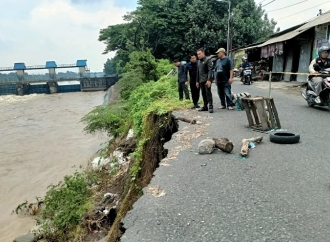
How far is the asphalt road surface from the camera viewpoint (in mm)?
2512

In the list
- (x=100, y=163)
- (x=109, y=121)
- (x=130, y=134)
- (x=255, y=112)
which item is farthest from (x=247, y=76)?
(x=255, y=112)

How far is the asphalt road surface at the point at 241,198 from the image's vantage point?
251 centimetres

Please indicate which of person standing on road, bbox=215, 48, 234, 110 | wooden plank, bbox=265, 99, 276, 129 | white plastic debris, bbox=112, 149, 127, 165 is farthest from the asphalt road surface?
white plastic debris, bbox=112, 149, 127, 165

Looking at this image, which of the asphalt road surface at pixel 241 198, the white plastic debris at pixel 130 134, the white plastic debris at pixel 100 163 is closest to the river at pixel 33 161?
the white plastic debris at pixel 100 163

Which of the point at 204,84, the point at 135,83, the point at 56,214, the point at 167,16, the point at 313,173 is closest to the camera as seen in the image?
the point at 313,173

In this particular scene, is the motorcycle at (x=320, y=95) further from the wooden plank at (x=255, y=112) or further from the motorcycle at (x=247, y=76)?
the motorcycle at (x=247, y=76)

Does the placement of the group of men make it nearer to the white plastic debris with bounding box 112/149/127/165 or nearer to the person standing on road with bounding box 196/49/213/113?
the person standing on road with bounding box 196/49/213/113

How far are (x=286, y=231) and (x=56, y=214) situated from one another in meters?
4.76

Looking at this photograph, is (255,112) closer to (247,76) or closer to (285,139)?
(285,139)

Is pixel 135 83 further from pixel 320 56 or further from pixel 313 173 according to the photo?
A: pixel 313 173

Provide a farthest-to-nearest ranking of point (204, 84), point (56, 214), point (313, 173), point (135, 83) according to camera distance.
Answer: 1. point (135, 83)
2. point (204, 84)
3. point (56, 214)
4. point (313, 173)

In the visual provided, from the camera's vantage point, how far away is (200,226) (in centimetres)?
262

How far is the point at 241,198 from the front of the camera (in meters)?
3.06

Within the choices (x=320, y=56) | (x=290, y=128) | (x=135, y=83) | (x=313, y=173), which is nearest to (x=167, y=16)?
(x=135, y=83)
